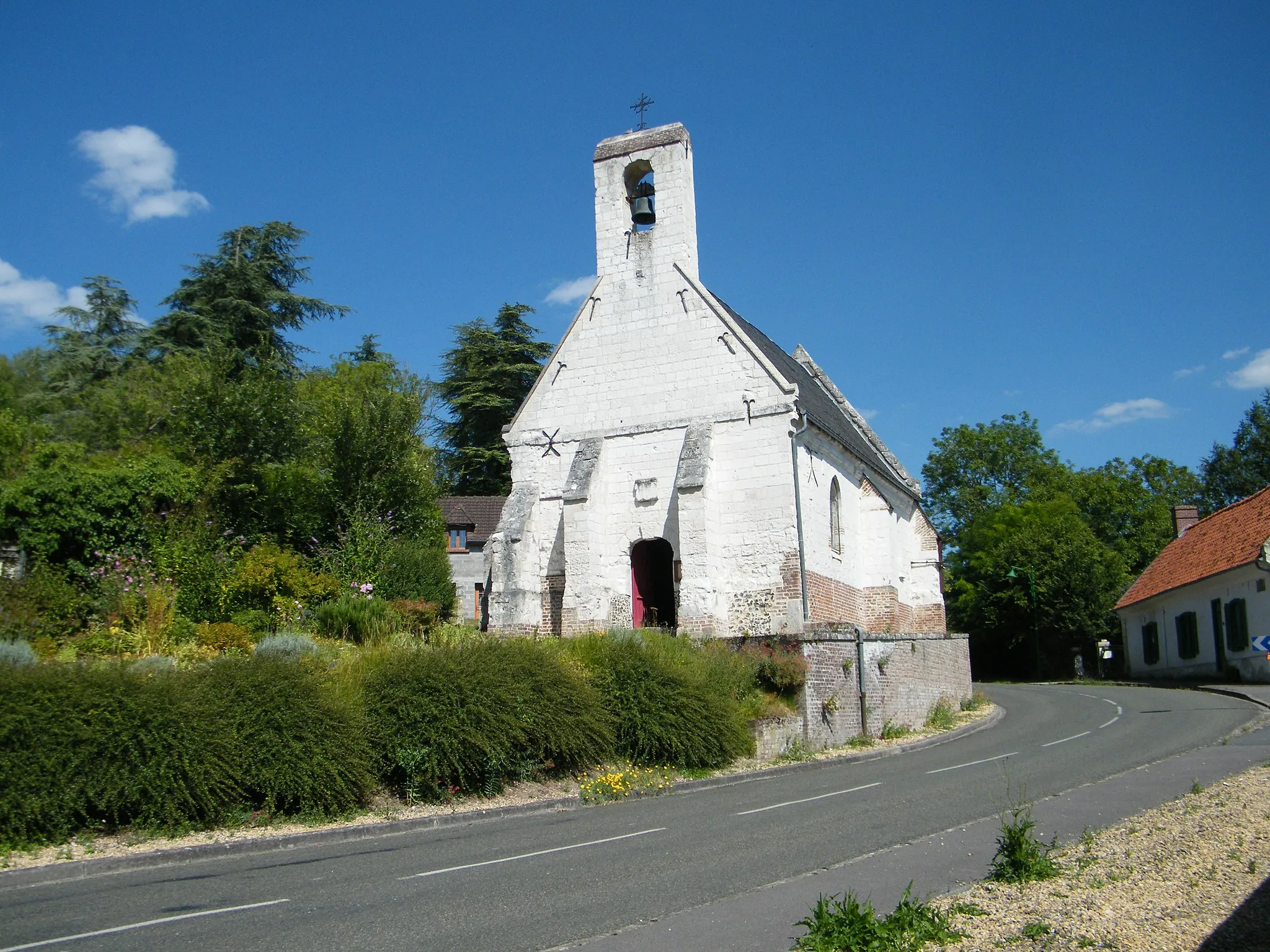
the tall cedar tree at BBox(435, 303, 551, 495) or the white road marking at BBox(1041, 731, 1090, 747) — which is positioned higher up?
the tall cedar tree at BBox(435, 303, 551, 495)

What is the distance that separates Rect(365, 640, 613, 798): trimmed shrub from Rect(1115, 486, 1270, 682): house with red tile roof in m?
21.3

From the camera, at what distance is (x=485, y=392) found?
45438 millimetres

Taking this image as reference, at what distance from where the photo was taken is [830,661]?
1847cm

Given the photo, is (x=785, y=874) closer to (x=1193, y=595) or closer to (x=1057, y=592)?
(x=1193, y=595)

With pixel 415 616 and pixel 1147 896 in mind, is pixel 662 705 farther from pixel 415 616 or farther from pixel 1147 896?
pixel 1147 896

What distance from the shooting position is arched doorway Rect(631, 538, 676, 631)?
72.0 feet

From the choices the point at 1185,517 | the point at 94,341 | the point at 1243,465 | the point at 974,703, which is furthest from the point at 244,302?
the point at 1243,465

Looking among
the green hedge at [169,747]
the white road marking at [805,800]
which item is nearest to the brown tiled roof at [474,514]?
the white road marking at [805,800]

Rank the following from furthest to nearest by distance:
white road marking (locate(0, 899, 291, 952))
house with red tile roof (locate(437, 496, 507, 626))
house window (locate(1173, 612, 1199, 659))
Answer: house with red tile roof (locate(437, 496, 507, 626)), house window (locate(1173, 612, 1199, 659)), white road marking (locate(0, 899, 291, 952))

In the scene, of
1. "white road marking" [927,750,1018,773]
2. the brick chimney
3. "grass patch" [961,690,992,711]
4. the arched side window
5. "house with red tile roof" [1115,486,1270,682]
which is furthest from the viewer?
the brick chimney

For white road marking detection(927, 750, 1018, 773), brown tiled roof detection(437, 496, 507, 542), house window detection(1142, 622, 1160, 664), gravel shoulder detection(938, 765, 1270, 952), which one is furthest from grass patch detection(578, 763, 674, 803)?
house window detection(1142, 622, 1160, 664)

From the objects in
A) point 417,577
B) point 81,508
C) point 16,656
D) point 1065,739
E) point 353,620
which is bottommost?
point 1065,739

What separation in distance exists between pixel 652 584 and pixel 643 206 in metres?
8.24

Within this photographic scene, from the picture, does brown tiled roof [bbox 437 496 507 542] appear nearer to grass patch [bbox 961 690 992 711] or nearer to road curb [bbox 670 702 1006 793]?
grass patch [bbox 961 690 992 711]
